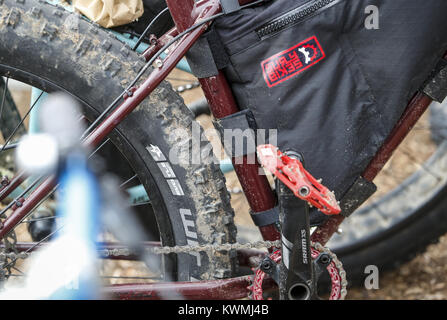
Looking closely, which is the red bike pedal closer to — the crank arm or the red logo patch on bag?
the crank arm

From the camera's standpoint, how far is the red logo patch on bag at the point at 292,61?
5.17 ft

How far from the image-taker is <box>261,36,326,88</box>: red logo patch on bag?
1.58m

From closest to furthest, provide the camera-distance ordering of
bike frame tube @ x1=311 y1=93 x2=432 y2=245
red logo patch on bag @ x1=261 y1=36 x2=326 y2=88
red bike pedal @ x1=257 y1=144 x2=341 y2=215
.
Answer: red bike pedal @ x1=257 y1=144 x2=341 y2=215 < red logo patch on bag @ x1=261 y1=36 x2=326 y2=88 < bike frame tube @ x1=311 y1=93 x2=432 y2=245

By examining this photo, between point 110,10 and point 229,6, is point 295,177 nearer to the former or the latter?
point 229,6

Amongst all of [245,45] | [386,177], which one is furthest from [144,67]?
[386,177]

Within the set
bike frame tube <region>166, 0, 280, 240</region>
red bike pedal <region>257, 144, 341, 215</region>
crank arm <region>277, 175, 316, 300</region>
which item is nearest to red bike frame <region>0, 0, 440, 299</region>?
bike frame tube <region>166, 0, 280, 240</region>

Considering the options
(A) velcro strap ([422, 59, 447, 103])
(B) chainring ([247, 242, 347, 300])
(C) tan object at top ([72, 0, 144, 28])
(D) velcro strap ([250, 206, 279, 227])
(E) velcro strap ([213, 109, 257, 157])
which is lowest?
(B) chainring ([247, 242, 347, 300])

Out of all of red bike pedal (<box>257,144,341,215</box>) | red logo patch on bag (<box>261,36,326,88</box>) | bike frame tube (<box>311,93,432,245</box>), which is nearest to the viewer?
red bike pedal (<box>257,144,341,215</box>)

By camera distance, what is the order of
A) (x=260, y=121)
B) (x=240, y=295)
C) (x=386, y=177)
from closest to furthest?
(x=260, y=121) → (x=240, y=295) → (x=386, y=177)

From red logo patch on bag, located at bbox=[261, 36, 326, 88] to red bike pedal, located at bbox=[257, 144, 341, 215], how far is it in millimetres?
233

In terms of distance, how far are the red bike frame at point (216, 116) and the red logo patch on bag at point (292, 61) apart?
14 cm

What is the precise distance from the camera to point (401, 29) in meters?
1.56

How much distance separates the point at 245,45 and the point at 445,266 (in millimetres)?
1693
